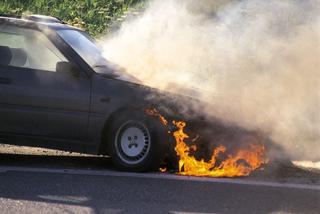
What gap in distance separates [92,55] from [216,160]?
6.92ft

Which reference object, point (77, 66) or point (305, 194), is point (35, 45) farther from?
point (305, 194)

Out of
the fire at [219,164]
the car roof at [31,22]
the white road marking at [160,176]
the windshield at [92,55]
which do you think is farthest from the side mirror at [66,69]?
the fire at [219,164]

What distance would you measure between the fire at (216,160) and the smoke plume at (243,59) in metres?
0.33

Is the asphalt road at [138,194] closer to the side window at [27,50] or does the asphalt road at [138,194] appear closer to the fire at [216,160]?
the fire at [216,160]

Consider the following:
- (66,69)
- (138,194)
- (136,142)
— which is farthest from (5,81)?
(138,194)

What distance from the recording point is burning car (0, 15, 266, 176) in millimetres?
7379

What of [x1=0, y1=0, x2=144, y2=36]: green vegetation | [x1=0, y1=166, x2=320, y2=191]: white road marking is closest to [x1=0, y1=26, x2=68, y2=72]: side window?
[x1=0, y1=166, x2=320, y2=191]: white road marking

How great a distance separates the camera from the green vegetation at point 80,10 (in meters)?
16.6

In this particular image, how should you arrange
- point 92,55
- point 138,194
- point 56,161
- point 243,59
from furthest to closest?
point 243,59, point 56,161, point 92,55, point 138,194

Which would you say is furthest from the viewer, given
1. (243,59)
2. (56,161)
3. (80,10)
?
(80,10)

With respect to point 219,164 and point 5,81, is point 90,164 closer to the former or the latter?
point 5,81

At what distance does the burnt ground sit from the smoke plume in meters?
0.35

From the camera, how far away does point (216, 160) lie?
747cm

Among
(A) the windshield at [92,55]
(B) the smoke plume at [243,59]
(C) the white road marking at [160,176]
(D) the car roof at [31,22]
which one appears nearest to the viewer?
(C) the white road marking at [160,176]
